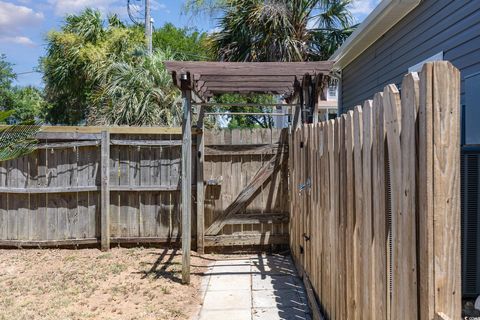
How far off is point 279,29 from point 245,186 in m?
5.82

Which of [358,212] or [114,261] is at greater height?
[358,212]

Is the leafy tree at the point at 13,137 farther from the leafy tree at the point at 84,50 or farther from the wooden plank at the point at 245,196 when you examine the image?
the leafy tree at the point at 84,50

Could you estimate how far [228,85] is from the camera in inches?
195

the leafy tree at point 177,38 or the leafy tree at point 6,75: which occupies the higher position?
A: the leafy tree at point 177,38

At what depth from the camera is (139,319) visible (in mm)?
3531

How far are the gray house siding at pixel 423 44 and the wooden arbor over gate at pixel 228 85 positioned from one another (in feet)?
3.99

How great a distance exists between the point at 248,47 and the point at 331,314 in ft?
27.6

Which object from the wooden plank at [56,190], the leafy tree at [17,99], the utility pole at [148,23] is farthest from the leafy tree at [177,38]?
the wooden plank at [56,190]

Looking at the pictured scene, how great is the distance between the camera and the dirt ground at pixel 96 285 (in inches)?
146

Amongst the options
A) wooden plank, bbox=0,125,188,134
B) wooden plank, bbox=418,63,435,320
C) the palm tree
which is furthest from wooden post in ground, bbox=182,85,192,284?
the palm tree

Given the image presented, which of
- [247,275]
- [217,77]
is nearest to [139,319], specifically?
[247,275]

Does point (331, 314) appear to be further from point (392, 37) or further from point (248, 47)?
point (248, 47)

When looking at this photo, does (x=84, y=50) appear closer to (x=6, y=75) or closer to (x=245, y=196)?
(x=245, y=196)

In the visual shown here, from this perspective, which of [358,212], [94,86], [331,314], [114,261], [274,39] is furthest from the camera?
[94,86]
